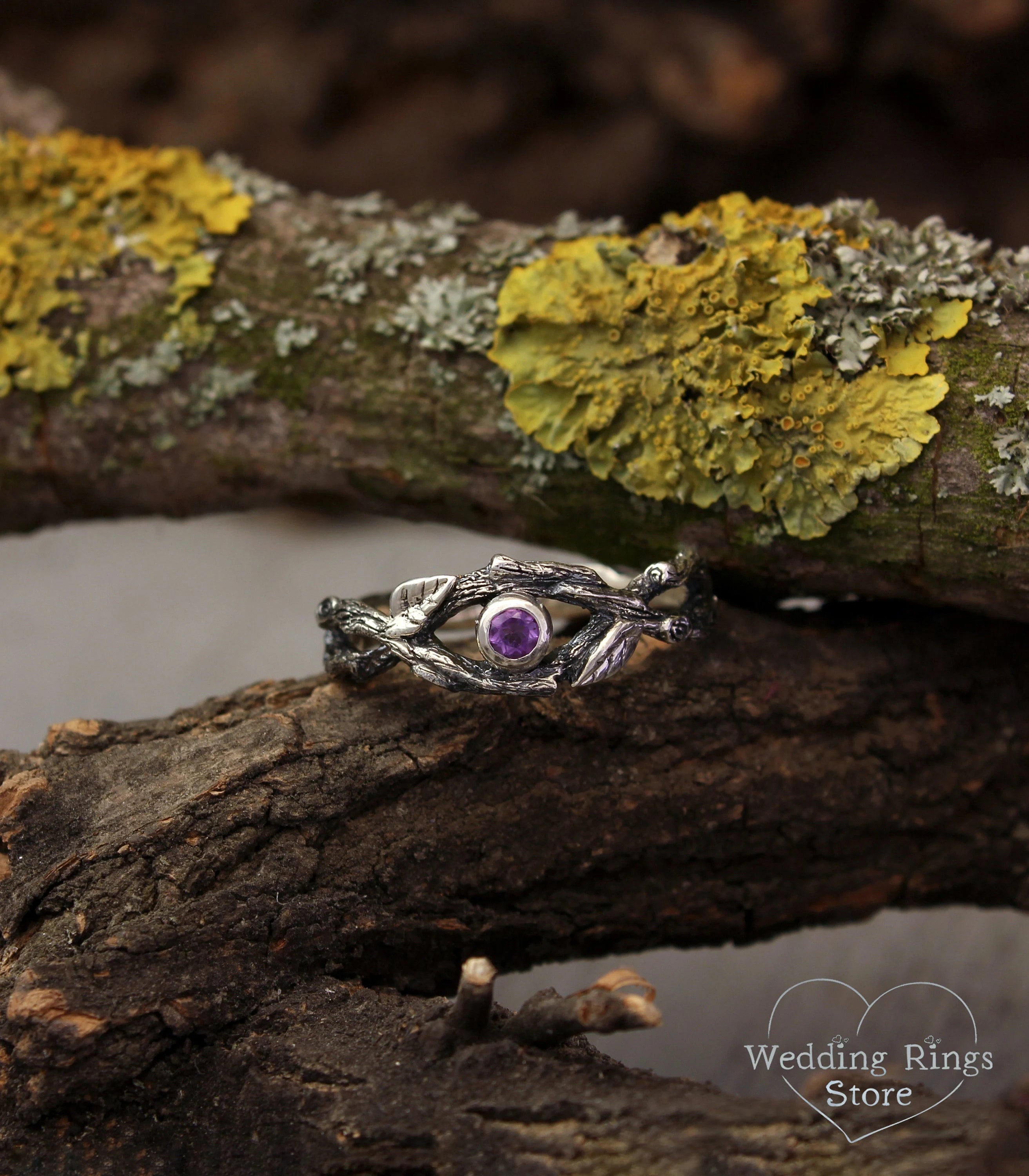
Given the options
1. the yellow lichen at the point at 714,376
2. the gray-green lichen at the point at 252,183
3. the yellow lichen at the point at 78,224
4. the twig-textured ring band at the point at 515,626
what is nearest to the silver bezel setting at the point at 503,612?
the twig-textured ring band at the point at 515,626

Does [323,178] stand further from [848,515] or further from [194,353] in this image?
[848,515]

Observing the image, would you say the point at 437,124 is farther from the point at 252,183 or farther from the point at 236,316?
the point at 236,316

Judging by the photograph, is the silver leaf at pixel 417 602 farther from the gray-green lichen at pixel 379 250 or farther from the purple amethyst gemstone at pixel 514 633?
the gray-green lichen at pixel 379 250

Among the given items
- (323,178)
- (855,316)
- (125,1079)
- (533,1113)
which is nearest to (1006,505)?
(855,316)

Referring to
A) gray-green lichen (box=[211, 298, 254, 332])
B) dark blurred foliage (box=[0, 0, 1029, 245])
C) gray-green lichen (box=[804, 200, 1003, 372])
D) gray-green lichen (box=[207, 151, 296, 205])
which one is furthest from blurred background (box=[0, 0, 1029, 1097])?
gray-green lichen (box=[804, 200, 1003, 372])

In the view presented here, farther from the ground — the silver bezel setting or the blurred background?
the blurred background

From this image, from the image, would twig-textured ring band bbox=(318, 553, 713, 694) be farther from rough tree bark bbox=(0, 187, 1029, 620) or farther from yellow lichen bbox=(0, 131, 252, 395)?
yellow lichen bbox=(0, 131, 252, 395)
